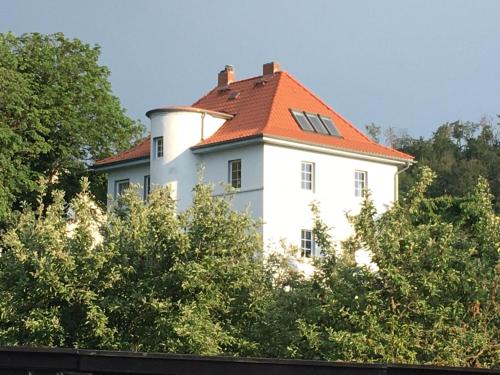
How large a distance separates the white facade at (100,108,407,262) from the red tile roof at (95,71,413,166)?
16.9 inches

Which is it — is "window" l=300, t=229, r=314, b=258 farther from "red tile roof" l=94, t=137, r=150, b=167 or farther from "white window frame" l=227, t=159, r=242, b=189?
"red tile roof" l=94, t=137, r=150, b=167

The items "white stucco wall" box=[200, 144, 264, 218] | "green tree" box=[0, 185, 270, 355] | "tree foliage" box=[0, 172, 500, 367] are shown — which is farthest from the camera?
"white stucco wall" box=[200, 144, 264, 218]

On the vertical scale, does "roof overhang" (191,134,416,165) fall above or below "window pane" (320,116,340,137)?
below

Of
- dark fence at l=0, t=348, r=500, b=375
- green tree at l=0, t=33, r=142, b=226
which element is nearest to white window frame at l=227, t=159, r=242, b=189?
green tree at l=0, t=33, r=142, b=226

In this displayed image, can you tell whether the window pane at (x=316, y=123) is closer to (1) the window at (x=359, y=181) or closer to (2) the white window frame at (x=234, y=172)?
(1) the window at (x=359, y=181)

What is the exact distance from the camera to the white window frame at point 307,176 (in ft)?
164

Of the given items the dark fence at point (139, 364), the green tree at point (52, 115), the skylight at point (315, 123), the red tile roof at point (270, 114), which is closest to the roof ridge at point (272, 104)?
the red tile roof at point (270, 114)

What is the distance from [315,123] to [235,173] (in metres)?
4.98

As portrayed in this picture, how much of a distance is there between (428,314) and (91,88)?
3503 centimetres

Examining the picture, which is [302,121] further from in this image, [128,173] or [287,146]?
[128,173]

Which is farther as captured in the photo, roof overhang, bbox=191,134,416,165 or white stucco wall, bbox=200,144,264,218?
roof overhang, bbox=191,134,416,165

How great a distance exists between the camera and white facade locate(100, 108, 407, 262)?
159 ft

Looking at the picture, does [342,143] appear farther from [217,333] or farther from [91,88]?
[217,333]

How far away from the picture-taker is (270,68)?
181ft
